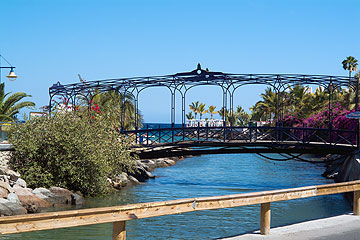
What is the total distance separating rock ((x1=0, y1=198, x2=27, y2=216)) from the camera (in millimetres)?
15856

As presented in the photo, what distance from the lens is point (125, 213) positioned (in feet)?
22.1

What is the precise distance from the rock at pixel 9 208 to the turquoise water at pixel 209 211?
273cm

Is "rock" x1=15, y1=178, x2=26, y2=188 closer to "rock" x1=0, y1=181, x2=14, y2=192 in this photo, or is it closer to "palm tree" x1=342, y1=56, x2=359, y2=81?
"rock" x1=0, y1=181, x2=14, y2=192

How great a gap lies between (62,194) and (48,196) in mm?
639

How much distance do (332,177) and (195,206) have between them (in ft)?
75.9

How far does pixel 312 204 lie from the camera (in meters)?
20.3

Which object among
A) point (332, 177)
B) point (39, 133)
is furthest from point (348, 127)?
point (39, 133)

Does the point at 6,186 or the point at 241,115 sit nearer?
the point at 6,186

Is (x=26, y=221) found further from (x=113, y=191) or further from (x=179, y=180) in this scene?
(x=179, y=180)

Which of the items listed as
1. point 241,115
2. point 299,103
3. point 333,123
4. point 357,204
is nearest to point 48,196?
point 357,204

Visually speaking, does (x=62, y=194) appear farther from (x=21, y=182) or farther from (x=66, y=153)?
(x=66, y=153)

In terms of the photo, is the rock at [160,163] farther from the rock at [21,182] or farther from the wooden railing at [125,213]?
the wooden railing at [125,213]

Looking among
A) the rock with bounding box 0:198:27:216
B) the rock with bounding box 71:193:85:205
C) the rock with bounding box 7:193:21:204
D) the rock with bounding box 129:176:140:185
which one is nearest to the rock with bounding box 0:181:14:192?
the rock with bounding box 7:193:21:204

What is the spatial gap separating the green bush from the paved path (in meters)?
12.3
